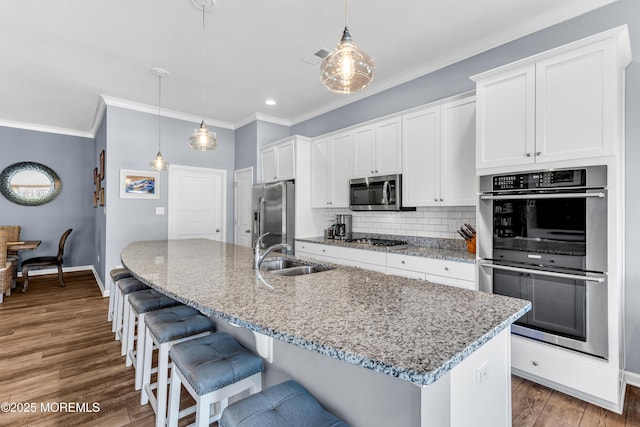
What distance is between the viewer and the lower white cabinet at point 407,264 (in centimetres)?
259

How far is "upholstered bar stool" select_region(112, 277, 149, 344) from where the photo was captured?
2589 millimetres

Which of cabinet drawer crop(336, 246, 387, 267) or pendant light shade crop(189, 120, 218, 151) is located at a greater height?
pendant light shade crop(189, 120, 218, 151)

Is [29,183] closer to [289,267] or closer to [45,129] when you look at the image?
[45,129]

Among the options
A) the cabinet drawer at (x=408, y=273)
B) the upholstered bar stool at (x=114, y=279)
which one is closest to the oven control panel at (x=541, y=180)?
the cabinet drawer at (x=408, y=273)

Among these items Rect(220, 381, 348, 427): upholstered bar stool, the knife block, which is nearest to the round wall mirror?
Rect(220, 381, 348, 427): upholstered bar stool

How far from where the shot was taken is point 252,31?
9.20 ft

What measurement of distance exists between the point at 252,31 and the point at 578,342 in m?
3.46

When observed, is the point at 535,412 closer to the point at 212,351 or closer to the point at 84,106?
the point at 212,351

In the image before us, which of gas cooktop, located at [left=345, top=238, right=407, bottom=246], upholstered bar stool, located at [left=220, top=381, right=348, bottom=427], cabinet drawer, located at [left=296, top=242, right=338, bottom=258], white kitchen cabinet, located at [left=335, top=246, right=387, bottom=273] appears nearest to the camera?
upholstered bar stool, located at [left=220, top=381, right=348, bottom=427]

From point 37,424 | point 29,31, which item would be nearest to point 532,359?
point 37,424

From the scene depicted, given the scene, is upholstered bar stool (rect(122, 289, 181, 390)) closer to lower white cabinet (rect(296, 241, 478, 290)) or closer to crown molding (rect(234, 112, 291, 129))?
lower white cabinet (rect(296, 241, 478, 290))

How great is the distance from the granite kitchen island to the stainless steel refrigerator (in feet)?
9.16

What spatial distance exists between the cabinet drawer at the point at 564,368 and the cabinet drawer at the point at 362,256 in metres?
1.29

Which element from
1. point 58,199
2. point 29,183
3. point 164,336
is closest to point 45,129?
point 29,183
